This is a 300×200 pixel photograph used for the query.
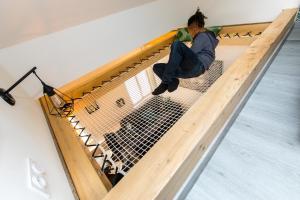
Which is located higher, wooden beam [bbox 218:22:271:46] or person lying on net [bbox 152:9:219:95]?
person lying on net [bbox 152:9:219:95]

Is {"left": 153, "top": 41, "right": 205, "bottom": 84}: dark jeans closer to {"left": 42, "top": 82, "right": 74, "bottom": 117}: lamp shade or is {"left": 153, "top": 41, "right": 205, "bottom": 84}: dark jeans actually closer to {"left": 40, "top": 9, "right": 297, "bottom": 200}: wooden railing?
{"left": 40, "top": 9, "right": 297, "bottom": 200}: wooden railing

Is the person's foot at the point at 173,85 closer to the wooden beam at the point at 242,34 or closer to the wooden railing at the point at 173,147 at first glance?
the wooden railing at the point at 173,147

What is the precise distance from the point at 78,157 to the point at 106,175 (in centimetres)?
23

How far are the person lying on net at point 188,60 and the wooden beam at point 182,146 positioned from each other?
501mm

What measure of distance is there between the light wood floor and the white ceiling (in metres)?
1.65

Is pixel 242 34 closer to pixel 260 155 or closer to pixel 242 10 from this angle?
pixel 242 10

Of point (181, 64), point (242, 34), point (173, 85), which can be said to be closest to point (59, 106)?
point (173, 85)

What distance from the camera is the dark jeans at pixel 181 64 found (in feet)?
5.51

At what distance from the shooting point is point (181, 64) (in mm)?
1771

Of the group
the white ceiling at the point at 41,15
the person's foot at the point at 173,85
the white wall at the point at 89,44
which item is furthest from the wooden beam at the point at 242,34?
the white ceiling at the point at 41,15

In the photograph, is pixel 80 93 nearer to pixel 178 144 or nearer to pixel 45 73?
pixel 45 73

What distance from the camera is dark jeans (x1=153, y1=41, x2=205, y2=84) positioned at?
168cm

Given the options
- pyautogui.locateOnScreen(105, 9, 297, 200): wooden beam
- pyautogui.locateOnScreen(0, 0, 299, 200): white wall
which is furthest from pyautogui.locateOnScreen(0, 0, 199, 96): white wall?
pyautogui.locateOnScreen(105, 9, 297, 200): wooden beam

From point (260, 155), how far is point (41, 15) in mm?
1888
